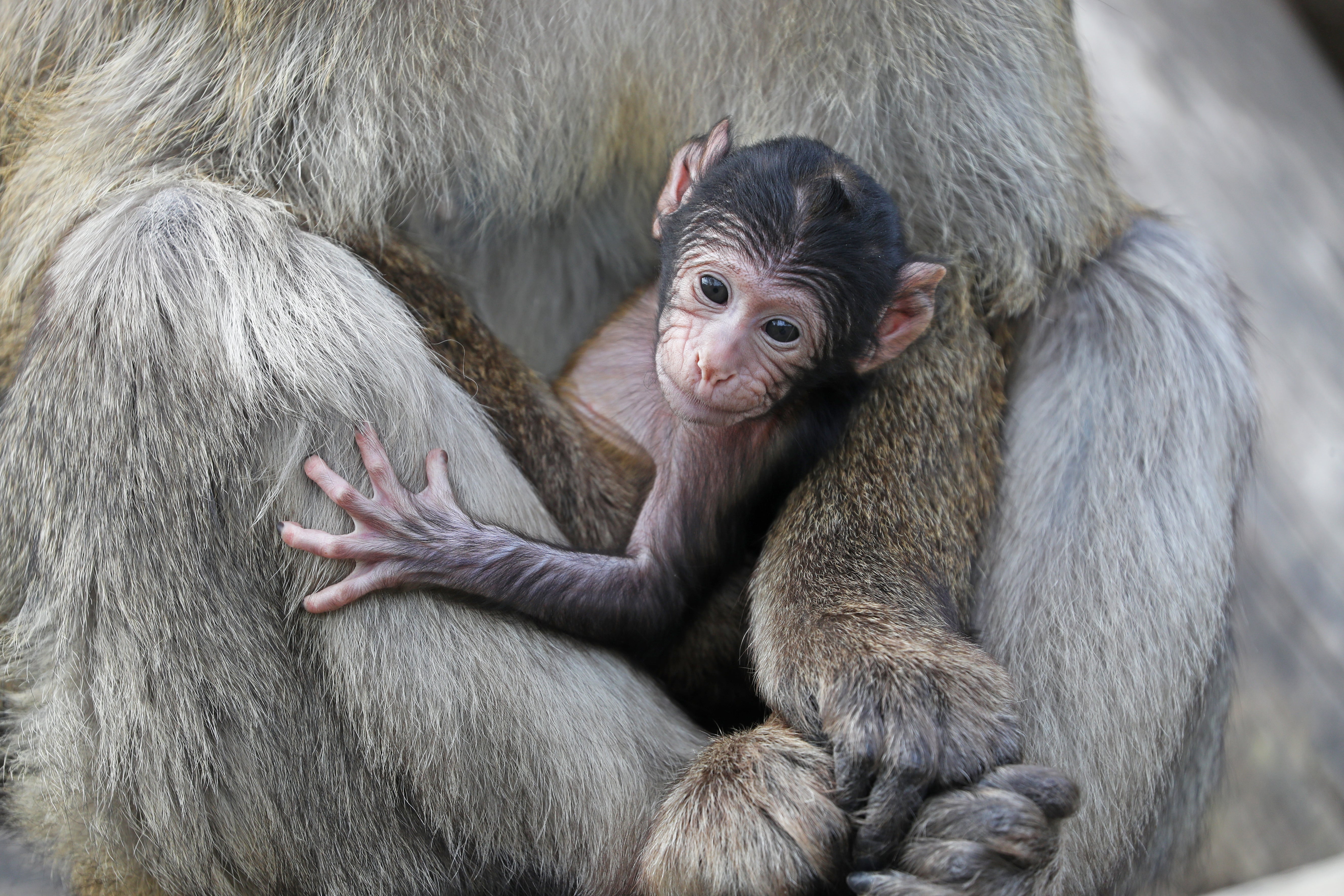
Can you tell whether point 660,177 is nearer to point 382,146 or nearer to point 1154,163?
point 382,146

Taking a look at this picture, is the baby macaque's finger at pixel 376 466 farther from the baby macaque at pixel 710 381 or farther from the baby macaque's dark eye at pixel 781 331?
the baby macaque's dark eye at pixel 781 331

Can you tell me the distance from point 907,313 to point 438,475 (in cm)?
79

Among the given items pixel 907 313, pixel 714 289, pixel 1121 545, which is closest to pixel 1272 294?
pixel 1121 545

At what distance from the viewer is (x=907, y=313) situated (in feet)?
6.58

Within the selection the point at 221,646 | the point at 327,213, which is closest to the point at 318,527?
the point at 221,646

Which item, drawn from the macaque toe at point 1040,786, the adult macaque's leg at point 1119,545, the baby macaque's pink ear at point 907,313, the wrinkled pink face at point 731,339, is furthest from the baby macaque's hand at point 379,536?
the adult macaque's leg at point 1119,545

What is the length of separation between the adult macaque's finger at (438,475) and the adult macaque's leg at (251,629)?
0.8 inches

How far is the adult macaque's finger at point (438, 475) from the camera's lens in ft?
6.25

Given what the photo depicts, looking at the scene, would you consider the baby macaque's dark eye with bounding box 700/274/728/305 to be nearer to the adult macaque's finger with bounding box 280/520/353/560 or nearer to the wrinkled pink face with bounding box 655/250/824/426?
the wrinkled pink face with bounding box 655/250/824/426

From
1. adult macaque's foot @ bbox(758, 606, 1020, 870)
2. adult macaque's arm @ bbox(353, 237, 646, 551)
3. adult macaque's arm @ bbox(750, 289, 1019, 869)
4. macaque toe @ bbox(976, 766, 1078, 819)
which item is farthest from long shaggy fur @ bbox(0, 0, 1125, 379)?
macaque toe @ bbox(976, 766, 1078, 819)

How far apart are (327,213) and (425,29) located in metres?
0.36

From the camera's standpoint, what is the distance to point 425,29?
83.0 inches

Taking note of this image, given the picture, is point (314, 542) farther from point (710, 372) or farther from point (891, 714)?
point (891, 714)

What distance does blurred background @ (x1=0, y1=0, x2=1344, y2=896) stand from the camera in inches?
122
